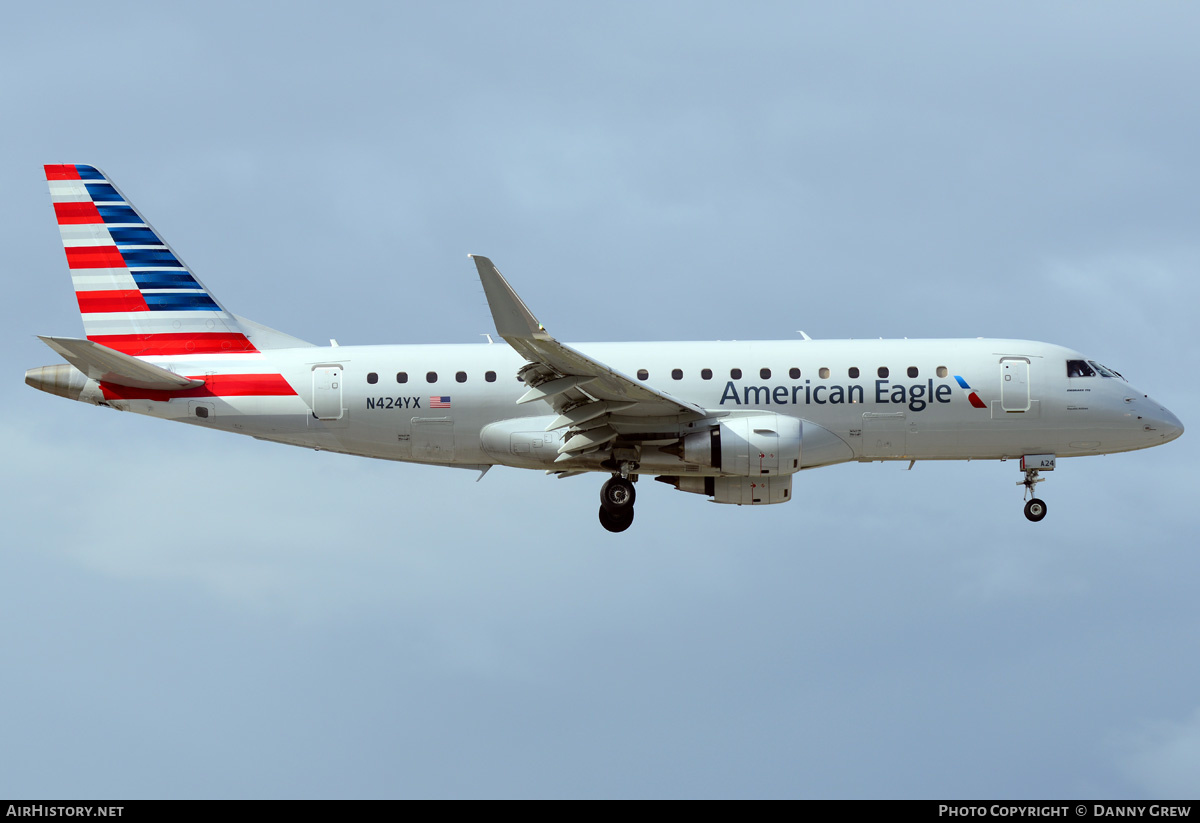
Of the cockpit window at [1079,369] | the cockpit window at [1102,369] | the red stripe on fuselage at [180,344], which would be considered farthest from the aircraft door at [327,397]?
the cockpit window at [1102,369]

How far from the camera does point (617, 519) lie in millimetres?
33750

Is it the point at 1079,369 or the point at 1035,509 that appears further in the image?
the point at 1035,509

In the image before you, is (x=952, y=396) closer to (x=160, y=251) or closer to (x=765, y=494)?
(x=765, y=494)

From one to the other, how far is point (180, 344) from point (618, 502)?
12230mm

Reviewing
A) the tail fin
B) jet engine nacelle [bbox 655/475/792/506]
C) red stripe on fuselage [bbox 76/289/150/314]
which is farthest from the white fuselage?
red stripe on fuselage [bbox 76/289/150/314]

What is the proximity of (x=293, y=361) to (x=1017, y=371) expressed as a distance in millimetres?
18151

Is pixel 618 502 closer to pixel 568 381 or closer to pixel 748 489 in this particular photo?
pixel 748 489

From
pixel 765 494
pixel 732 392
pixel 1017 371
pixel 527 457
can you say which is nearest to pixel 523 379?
pixel 527 457

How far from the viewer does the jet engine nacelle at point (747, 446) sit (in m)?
31.8

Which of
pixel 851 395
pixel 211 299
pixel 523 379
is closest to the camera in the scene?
pixel 523 379

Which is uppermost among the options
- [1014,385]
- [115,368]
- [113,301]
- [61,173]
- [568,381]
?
[61,173]

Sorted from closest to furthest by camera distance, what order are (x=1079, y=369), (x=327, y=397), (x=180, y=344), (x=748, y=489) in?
(x=327, y=397)
(x=1079, y=369)
(x=748, y=489)
(x=180, y=344)

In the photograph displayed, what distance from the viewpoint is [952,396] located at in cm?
3281

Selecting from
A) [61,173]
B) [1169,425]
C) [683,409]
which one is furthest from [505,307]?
[1169,425]
